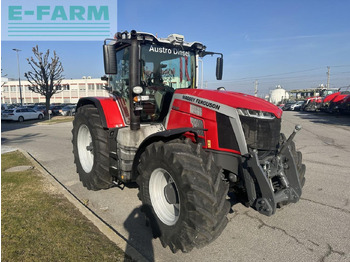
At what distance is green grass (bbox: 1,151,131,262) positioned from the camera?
2.69 meters

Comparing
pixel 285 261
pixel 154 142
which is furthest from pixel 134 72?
pixel 285 261

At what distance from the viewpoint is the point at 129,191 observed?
4.58m

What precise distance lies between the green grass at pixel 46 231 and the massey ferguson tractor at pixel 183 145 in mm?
635

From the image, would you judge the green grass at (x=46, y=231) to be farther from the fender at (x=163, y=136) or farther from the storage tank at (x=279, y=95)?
the storage tank at (x=279, y=95)

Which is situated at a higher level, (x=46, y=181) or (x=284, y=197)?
(x=284, y=197)

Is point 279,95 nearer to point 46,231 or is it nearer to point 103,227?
point 103,227

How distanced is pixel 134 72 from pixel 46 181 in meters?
3.24

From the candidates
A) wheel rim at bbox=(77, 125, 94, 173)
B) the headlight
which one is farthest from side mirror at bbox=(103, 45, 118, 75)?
wheel rim at bbox=(77, 125, 94, 173)

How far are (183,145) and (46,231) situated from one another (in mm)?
2157

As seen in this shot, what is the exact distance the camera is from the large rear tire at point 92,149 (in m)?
4.11

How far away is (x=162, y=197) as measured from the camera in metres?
3.14


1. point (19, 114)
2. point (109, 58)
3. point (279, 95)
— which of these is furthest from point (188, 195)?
point (279, 95)

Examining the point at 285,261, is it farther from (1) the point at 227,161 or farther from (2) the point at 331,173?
(2) the point at 331,173

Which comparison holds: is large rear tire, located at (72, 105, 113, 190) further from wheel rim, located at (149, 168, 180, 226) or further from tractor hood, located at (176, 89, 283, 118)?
tractor hood, located at (176, 89, 283, 118)
